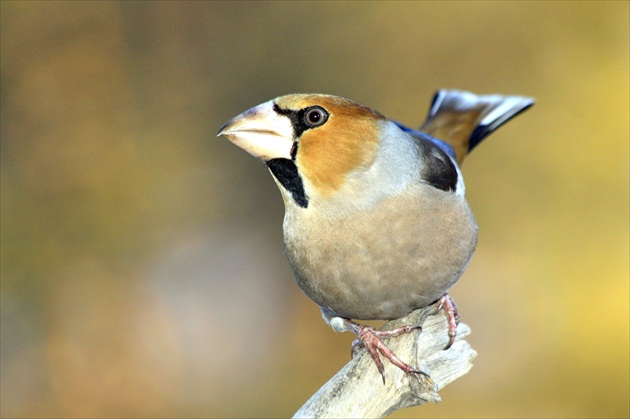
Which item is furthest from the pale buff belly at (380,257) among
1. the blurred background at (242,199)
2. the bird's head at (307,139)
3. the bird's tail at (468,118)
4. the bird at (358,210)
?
the blurred background at (242,199)

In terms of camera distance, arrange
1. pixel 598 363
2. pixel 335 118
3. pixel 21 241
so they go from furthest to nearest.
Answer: pixel 21 241
pixel 598 363
pixel 335 118

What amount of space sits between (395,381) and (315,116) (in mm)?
748

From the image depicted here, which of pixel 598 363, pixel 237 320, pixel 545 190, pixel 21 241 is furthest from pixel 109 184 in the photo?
pixel 598 363

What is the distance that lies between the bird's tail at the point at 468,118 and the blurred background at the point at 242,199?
1.33 m

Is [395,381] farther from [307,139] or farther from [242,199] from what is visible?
[242,199]

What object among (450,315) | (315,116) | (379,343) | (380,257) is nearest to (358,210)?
(380,257)

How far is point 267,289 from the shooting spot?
15.3ft

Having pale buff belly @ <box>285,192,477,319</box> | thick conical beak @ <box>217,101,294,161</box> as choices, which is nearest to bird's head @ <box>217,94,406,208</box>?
thick conical beak @ <box>217,101,294,161</box>

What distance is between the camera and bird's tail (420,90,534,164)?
127 inches

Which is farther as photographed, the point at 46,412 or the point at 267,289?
the point at 267,289

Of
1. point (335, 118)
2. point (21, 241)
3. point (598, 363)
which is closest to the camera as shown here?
point (335, 118)

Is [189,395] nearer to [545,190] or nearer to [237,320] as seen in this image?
[237,320]

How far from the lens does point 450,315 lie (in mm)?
2514

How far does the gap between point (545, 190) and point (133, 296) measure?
7.27ft
